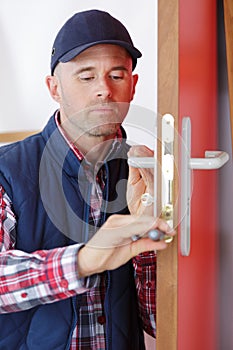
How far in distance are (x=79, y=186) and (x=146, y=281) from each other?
28 cm

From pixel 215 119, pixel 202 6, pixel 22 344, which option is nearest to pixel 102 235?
pixel 22 344

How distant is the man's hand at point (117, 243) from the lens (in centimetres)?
86

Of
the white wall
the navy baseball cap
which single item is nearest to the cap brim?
the navy baseball cap

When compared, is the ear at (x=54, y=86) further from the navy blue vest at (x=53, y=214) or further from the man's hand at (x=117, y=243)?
the man's hand at (x=117, y=243)

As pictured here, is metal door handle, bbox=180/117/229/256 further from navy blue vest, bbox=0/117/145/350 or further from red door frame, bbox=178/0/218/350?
navy blue vest, bbox=0/117/145/350

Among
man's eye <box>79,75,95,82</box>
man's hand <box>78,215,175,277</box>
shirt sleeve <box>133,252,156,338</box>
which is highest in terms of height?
man's eye <box>79,75,95,82</box>

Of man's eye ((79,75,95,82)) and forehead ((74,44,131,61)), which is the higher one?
forehead ((74,44,131,61))

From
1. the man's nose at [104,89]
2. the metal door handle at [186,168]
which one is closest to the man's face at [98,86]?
the man's nose at [104,89]

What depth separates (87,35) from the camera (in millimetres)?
1182

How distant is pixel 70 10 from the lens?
178 cm

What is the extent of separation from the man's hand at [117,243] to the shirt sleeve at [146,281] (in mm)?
360

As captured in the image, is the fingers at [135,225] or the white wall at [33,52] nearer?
the fingers at [135,225]

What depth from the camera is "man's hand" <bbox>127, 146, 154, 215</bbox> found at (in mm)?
1008

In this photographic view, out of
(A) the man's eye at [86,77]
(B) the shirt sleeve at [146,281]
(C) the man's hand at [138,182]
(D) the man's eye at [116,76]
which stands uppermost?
(D) the man's eye at [116,76]
